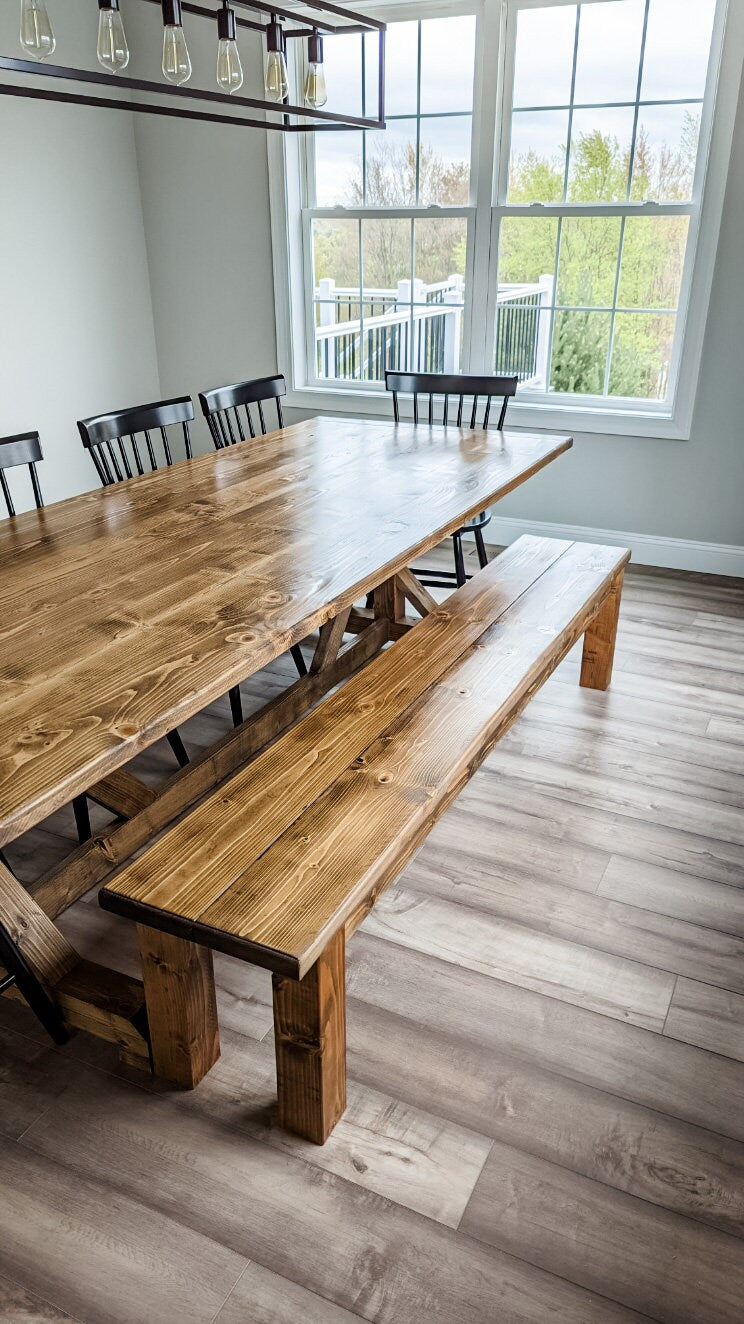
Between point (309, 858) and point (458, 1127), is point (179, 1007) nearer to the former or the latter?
point (309, 858)

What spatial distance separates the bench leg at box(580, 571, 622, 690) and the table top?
0.51 meters

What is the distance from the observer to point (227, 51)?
209cm

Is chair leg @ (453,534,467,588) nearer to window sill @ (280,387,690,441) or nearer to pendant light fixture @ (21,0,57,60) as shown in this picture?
window sill @ (280,387,690,441)

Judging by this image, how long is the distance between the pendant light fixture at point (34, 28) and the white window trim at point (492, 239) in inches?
110

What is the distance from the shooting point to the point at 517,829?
2.39 m

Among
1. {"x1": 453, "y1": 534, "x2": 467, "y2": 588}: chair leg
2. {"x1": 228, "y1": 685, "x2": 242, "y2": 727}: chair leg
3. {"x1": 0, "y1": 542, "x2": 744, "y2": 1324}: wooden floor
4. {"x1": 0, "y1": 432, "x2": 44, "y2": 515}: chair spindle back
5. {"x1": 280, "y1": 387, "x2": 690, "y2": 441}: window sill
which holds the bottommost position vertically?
{"x1": 0, "y1": 542, "x2": 744, "y2": 1324}: wooden floor

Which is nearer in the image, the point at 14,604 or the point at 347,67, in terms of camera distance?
the point at 14,604

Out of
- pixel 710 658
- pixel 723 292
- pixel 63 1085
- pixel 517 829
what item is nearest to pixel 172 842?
pixel 63 1085

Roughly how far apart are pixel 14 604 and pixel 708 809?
1.83 meters

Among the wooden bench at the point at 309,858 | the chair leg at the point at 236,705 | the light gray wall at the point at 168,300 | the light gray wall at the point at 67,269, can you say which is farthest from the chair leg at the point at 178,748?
the light gray wall at the point at 168,300

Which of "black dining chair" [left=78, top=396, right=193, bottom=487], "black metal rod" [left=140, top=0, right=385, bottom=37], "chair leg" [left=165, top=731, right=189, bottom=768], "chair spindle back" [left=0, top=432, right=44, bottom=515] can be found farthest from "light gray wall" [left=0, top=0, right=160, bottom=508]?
"chair leg" [left=165, top=731, right=189, bottom=768]

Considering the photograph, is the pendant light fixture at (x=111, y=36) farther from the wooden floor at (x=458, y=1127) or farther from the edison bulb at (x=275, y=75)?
the wooden floor at (x=458, y=1127)

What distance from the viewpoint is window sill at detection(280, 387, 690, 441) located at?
4.08 m

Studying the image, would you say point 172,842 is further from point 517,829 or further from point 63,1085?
point 517,829
